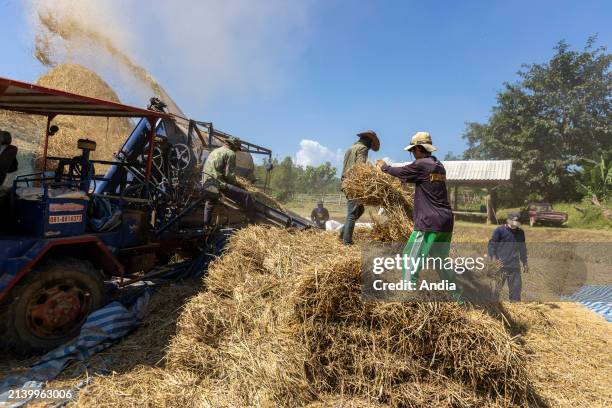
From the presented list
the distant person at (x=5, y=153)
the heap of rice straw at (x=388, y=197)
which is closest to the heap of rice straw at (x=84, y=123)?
the distant person at (x=5, y=153)

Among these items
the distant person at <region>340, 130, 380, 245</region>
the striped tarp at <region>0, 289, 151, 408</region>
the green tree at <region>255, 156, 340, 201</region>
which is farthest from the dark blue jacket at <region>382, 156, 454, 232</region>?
the green tree at <region>255, 156, 340, 201</region>

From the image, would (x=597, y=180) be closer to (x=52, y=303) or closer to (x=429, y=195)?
(x=429, y=195)

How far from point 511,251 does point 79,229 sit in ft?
19.8

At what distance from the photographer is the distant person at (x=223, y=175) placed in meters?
6.05

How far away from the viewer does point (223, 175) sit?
6.21 metres

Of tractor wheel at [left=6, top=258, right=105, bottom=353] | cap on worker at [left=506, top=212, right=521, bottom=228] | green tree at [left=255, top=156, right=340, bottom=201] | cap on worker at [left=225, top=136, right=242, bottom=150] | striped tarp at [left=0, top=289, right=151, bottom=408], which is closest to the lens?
striped tarp at [left=0, top=289, right=151, bottom=408]

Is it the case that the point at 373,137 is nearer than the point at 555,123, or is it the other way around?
the point at 373,137

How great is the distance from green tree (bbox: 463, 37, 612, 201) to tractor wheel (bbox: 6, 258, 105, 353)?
24142mm

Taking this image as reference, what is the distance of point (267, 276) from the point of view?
3.82 meters

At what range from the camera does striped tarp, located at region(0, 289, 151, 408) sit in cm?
302

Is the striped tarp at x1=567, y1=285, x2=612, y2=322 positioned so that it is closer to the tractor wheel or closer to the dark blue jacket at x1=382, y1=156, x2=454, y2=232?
the dark blue jacket at x1=382, y1=156, x2=454, y2=232

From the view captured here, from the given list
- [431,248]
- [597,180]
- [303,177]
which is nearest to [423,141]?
[431,248]

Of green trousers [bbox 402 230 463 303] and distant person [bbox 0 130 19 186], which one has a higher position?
distant person [bbox 0 130 19 186]

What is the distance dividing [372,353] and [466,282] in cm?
190
